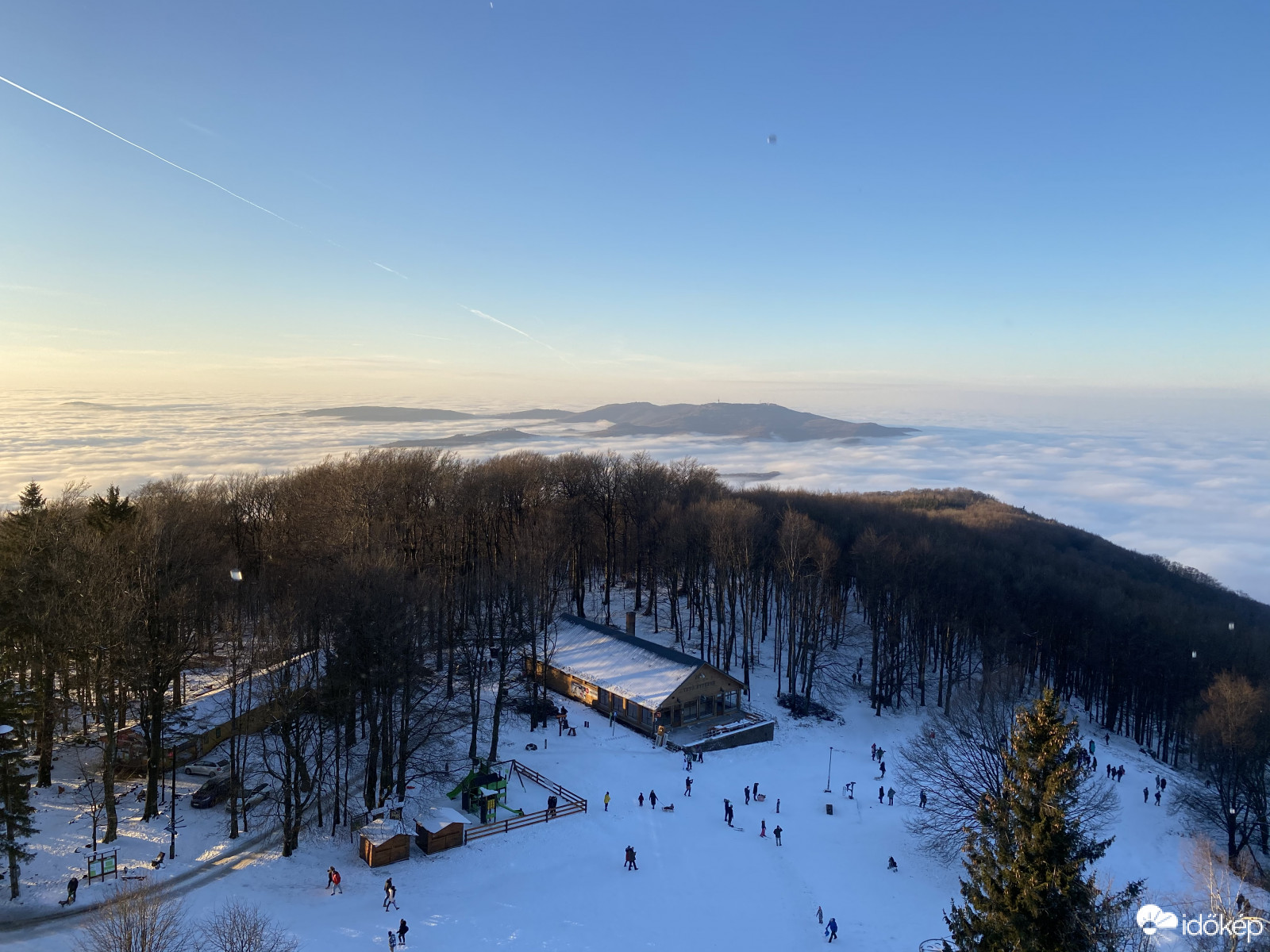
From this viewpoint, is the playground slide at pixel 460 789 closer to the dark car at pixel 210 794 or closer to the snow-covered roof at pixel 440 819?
the snow-covered roof at pixel 440 819

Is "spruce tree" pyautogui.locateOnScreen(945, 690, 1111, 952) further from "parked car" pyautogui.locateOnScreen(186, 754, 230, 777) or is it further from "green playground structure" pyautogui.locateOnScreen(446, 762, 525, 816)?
"parked car" pyautogui.locateOnScreen(186, 754, 230, 777)

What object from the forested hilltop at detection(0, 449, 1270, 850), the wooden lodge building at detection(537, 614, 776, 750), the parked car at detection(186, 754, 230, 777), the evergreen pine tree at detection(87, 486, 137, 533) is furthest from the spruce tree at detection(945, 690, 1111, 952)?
the evergreen pine tree at detection(87, 486, 137, 533)

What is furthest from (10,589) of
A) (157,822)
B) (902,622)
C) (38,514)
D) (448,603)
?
(902,622)

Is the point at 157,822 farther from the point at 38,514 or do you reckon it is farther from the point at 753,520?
the point at 753,520

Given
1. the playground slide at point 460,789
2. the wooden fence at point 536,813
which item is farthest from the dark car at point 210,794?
the wooden fence at point 536,813

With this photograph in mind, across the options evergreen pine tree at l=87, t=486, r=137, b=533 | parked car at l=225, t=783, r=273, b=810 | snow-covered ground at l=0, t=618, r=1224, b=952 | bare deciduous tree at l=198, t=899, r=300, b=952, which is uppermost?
evergreen pine tree at l=87, t=486, r=137, b=533

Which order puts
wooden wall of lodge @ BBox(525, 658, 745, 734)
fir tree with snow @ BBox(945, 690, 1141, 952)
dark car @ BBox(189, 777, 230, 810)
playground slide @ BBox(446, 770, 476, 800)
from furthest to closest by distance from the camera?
wooden wall of lodge @ BBox(525, 658, 745, 734)
playground slide @ BBox(446, 770, 476, 800)
dark car @ BBox(189, 777, 230, 810)
fir tree with snow @ BBox(945, 690, 1141, 952)
